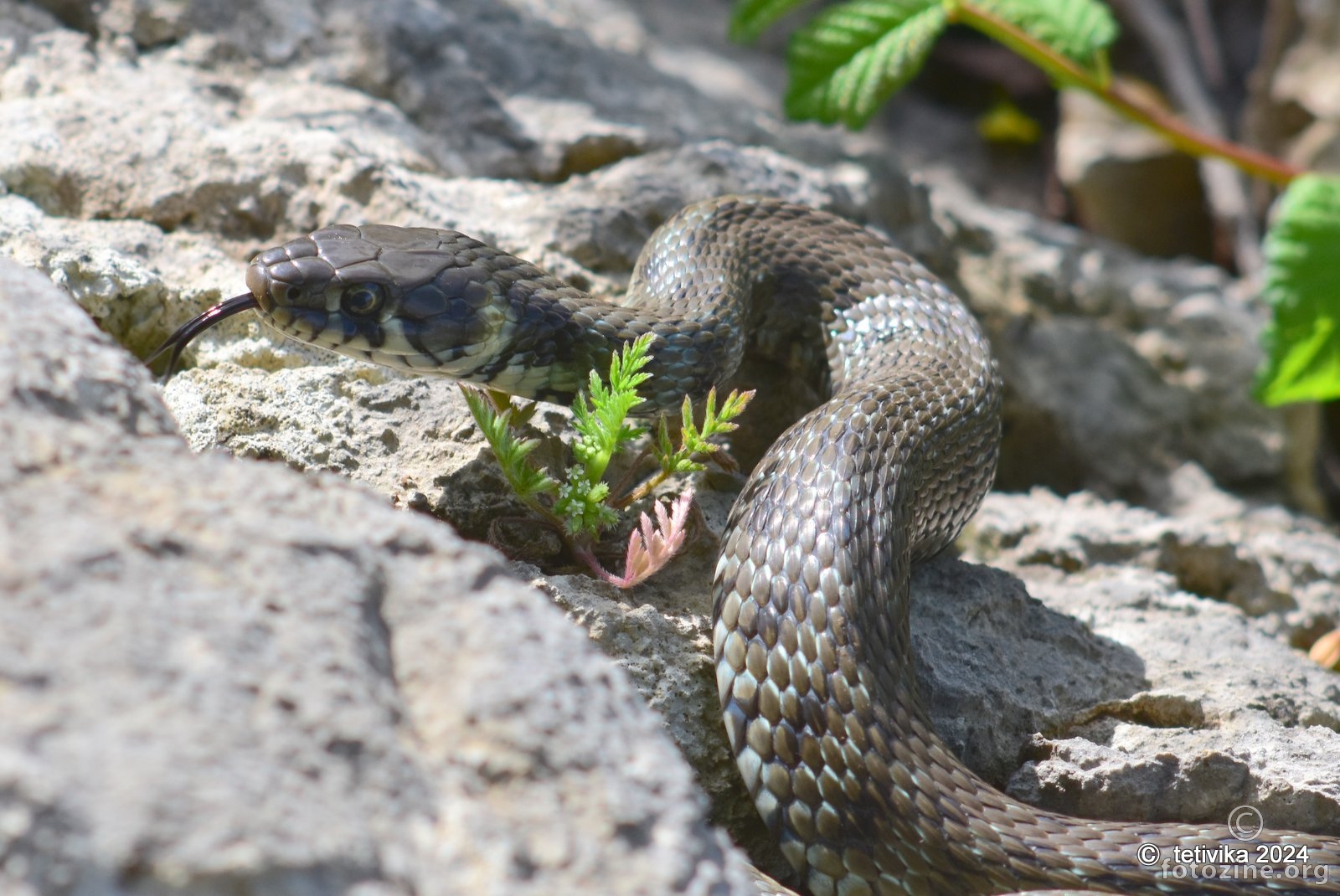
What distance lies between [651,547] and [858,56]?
9.79 ft

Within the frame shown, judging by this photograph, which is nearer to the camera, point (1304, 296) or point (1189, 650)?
point (1189, 650)

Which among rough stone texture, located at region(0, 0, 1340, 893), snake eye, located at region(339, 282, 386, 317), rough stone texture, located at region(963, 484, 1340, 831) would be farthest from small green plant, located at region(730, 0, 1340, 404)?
snake eye, located at region(339, 282, 386, 317)

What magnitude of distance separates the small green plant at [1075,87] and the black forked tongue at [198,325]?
2677mm

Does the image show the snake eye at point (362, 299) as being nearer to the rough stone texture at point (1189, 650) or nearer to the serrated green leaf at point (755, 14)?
the rough stone texture at point (1189, 650)

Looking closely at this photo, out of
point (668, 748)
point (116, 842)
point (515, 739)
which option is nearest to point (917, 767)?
point (668, 748)

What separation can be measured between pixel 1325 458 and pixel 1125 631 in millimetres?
3714

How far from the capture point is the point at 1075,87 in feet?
17.6

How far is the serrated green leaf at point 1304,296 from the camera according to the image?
4555 millimetres

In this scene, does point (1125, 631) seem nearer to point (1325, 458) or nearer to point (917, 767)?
point (917, 767)

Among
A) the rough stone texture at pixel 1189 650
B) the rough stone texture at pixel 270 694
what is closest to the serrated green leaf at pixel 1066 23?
the rough stone texture at pixel 1189 650

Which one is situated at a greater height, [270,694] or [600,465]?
[270,694]

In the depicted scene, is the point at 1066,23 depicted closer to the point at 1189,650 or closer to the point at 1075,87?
the point at 1075,87

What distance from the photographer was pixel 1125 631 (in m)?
3.81

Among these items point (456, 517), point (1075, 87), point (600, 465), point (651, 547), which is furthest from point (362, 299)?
point (1075, 87)
